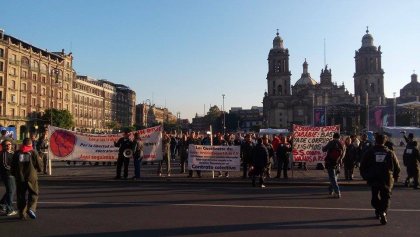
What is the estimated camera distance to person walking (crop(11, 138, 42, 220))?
9.14m

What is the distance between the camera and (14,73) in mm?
79500

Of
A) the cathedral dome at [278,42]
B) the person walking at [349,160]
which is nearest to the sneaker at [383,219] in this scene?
the person walking at [349,160]

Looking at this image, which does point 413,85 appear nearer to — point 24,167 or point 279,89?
point 279,89

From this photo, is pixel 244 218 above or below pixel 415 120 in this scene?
below

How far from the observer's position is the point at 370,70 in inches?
4875

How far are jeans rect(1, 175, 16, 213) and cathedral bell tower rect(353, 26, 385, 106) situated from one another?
4818 inches

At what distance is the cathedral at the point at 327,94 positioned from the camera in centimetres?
12288

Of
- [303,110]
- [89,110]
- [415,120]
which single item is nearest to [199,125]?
[303,110]

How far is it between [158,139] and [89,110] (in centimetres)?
10269

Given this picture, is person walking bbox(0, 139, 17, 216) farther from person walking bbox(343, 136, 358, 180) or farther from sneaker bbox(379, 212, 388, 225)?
person walking bbox(343, 136, 358, 180)

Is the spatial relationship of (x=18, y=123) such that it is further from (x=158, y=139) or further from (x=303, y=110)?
(x=303, y=110)

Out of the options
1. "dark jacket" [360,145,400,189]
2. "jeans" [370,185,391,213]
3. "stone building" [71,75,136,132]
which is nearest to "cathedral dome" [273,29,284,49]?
"stone building" [71,75,136,132]

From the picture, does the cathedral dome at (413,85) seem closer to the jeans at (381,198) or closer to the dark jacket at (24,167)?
the jeans at (381,198)

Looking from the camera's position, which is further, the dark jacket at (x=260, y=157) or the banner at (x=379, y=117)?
the banner at (x=379, y=117)
